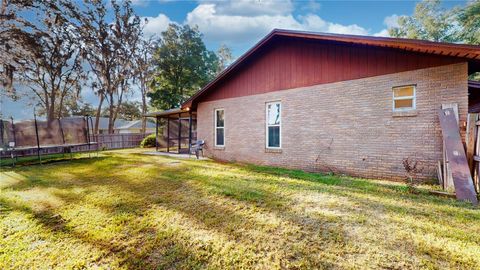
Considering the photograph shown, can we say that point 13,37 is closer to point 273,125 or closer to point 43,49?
point 43,49

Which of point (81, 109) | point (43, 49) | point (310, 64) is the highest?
point (43, 49)

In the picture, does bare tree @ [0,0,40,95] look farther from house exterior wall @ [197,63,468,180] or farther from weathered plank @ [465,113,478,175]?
weathered plank @ [465,113,478,175]

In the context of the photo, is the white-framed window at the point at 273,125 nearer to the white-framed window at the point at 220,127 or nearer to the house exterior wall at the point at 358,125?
the house exterior wall at the point at 358,125

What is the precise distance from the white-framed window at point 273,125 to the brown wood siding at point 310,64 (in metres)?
0.65

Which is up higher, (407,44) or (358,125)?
(407,44)

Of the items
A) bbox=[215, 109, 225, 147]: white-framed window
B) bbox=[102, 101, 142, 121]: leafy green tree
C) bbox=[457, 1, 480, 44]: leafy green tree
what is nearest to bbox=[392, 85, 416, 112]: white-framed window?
bbox=[215, 109, 225, 147]: white-framed window

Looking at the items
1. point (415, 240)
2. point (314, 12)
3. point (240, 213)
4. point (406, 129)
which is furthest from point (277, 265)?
point (314, 12)

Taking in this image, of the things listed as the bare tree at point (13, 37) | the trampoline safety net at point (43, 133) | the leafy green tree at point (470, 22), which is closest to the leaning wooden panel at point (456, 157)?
the leafy green tree at point (470, 22)

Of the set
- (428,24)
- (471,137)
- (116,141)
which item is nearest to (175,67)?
(116,141)

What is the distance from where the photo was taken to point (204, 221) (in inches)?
121

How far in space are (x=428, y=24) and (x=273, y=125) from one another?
63.3 ft

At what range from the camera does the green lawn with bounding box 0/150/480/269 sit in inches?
84.7

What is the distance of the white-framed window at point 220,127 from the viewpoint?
9.83m

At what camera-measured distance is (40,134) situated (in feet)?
31.1
